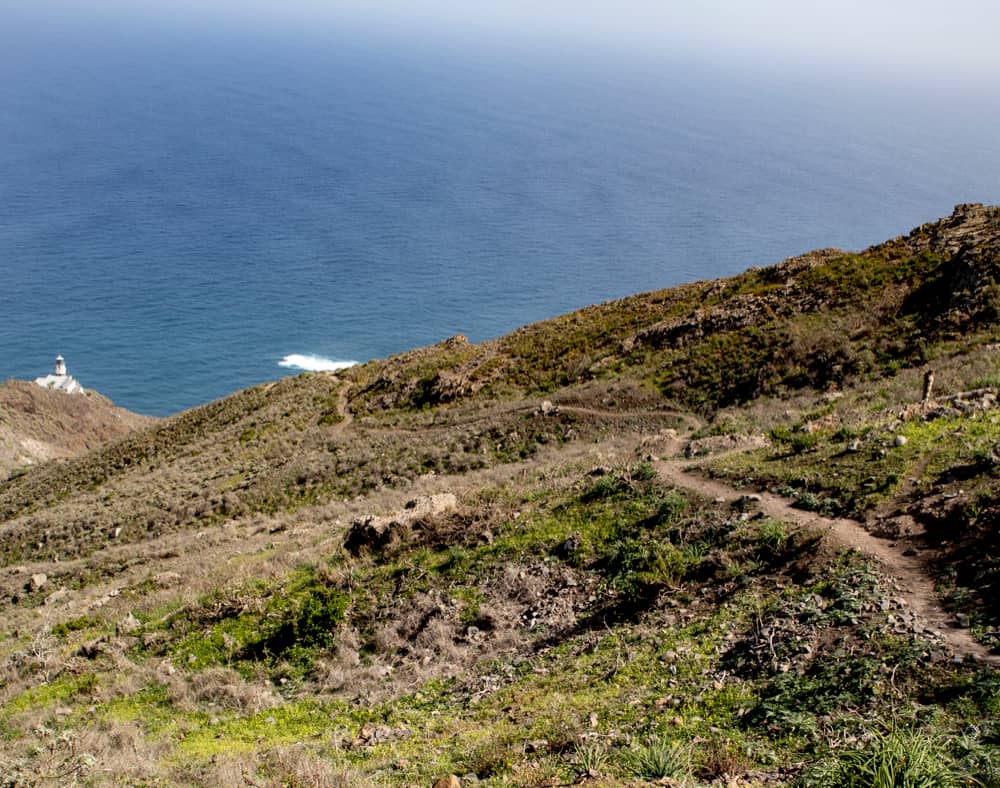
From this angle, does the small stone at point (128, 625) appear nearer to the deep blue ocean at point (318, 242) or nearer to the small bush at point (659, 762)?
the small bush at point (659, 762)

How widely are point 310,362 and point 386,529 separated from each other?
283 ft

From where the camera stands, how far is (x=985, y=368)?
1989cm

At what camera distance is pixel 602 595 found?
43.7ft

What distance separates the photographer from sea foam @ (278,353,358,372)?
322 feet

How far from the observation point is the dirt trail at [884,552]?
924 centimetres

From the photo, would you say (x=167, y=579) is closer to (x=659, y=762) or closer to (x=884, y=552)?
(x=659, y=762)

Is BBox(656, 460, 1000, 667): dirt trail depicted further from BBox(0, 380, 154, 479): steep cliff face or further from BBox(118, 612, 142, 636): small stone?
BBox(0, 380, 154, 479): steep cliff face

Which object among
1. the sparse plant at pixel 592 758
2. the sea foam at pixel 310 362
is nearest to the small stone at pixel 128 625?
the sparse plant at pixel 592 758

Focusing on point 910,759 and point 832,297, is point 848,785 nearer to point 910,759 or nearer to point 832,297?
point 910,759

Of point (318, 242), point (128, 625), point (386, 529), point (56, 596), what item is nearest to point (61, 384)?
point (56, 596)

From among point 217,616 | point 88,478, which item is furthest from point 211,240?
point 217,616

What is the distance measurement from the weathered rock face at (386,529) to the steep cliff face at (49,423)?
161 feet

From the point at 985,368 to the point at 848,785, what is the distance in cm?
1727

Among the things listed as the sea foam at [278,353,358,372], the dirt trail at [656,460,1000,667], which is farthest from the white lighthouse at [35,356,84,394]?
the dirt trail at [656,460,1000,667]
